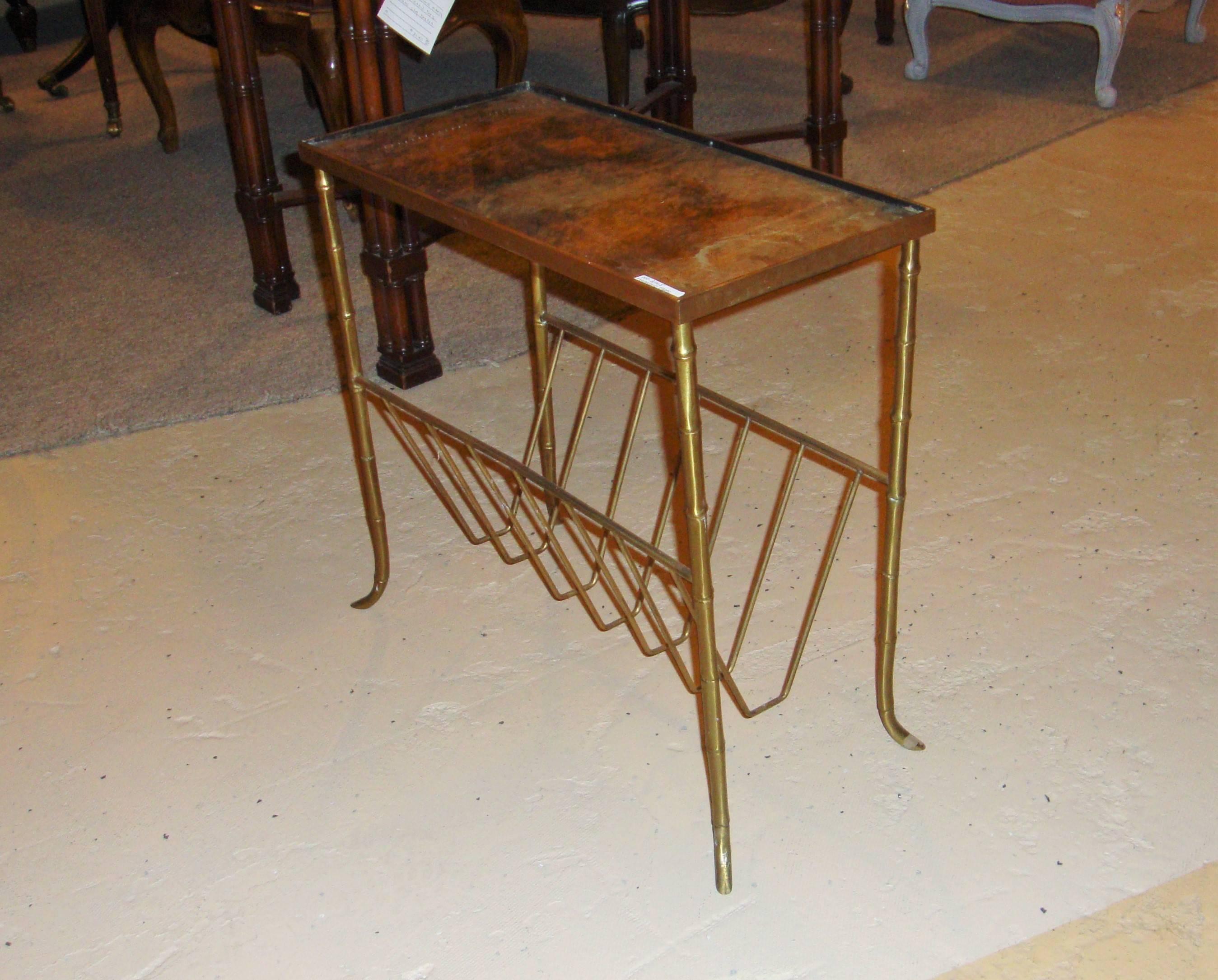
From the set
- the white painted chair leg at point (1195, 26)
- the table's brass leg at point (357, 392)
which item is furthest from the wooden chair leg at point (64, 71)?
the white painted chair leg at point (1195, 26)

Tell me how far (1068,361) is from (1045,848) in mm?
1323

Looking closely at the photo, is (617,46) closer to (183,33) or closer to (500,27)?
(500,27)

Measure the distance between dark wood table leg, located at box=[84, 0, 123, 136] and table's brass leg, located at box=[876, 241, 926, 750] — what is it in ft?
10.6

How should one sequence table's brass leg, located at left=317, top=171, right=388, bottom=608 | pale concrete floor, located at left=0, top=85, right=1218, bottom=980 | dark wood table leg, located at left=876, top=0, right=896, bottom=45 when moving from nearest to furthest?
pale concrete floor, located at left=0, top=85, right=1218, bottom=980 → table's brass leg, located at left=317, top=171, right=388, bottom=608 → dark wood table leg, located at left=876, top=0, right=896, bottom=45

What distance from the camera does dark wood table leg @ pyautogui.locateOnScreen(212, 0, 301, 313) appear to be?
284cm

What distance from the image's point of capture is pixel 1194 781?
173cm

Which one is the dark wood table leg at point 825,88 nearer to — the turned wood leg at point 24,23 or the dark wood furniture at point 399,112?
the dark wood furniture at point 399,112

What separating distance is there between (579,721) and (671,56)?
6.25ft

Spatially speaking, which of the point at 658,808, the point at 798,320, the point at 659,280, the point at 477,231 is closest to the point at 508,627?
the point at 658,808

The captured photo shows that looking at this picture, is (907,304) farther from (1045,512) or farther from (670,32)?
(670,32)

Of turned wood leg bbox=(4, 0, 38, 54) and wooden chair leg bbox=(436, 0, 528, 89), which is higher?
wooden chair leg bbox=(436, 0, 528, 89)

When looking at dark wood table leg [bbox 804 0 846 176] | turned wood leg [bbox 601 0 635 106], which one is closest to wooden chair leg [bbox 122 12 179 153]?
turned wood leg [bbox 601 0 635 106]

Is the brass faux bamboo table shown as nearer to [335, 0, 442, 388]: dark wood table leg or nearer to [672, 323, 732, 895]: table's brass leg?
[672, 323, 732, 895]: table's brass leg

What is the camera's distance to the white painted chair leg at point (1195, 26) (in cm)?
454
